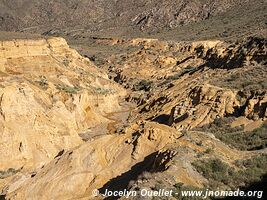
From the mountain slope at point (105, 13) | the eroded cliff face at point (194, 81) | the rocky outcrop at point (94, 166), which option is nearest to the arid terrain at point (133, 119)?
the rocky outcrop at point (94, 166)

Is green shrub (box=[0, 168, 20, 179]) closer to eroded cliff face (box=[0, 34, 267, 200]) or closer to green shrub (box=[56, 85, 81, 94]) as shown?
eroded cliff face (box=[0, 34, 267, 200])

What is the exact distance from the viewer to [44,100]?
136 feet

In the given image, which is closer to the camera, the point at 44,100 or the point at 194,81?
the point at 44,100

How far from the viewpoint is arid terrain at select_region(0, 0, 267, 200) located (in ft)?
67.8

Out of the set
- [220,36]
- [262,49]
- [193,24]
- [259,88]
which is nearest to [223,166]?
[259,88]

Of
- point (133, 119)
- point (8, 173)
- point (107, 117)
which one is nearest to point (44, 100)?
point (133, 119)

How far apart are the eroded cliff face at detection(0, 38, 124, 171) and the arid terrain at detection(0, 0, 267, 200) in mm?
87

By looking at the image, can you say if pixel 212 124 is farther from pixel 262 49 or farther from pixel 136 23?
pixel 136 23

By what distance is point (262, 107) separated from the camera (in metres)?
32.8

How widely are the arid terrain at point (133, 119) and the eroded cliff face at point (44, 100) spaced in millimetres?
87

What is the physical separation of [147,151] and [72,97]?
23954mm

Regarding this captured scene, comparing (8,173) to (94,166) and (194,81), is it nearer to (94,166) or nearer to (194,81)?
(94,166)

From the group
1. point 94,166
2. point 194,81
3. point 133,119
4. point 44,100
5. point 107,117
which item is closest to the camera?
point 94,166

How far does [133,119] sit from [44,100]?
10425mm
